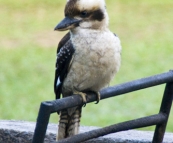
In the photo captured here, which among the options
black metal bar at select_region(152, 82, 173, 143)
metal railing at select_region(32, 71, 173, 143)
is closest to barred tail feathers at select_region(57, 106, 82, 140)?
metal railing at select_region(32, 71, 173, 143)

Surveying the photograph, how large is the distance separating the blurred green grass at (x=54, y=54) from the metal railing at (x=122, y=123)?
14.8 ft

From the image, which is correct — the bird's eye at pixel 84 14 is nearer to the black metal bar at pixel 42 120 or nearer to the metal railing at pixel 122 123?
the metal railing at pixel 122 123

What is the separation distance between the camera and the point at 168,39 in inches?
494

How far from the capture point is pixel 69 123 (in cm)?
458

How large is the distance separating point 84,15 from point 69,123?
0.78 m

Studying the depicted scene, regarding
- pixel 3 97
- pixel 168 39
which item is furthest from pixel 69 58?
pixel 168 39

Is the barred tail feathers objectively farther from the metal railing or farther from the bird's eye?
the bird's eye

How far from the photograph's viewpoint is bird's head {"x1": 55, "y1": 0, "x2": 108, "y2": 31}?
416 cm

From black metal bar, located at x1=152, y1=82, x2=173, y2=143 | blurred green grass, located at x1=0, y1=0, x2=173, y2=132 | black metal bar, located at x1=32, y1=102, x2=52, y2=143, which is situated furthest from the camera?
blurred green grass, located at x1=0, y1=0, x2=173, y2=132

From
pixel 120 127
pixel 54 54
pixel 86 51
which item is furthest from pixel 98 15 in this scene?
pixel 54 54

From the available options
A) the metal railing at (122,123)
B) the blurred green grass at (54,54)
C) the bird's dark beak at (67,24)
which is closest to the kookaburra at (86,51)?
the bird's dark beak at (67,24)

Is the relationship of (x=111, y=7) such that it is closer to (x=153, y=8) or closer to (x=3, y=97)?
(x=153, y=8)

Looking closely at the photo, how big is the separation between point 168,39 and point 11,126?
8.31 metres

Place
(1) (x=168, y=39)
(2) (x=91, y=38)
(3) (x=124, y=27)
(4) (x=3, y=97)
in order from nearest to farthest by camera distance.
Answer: (2) (x=91, y=38)
(4) (x=3, y=97)
(1) (x=168, y=39)
(3) (x=124, y=27)
